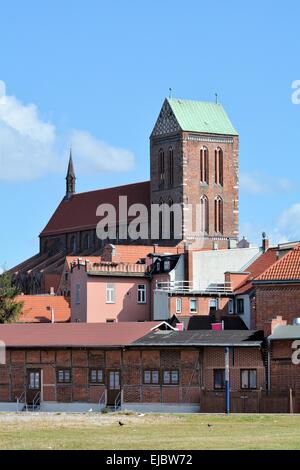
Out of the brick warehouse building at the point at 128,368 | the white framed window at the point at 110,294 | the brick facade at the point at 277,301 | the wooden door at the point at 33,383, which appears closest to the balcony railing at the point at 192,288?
the white framed window at the point at 110,294

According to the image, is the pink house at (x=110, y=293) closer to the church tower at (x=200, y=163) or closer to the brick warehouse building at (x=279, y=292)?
the brick warehouse building at (x=279, y=292)

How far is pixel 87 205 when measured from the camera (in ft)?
602

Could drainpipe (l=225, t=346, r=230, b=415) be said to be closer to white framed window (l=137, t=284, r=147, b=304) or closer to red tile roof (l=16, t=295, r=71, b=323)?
white framed window (l=137, t=284, r=147, b=304)

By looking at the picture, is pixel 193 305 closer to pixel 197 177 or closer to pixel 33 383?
pixel 33 383

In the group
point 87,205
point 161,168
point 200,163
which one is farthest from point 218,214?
point 87,205

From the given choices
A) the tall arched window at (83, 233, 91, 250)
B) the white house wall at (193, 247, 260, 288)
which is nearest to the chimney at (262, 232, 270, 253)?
the white house wall at (193, 247, 260, 288)

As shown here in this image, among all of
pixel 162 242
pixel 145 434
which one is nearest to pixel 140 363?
pixel 145 434

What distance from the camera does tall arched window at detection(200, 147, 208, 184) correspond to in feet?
537

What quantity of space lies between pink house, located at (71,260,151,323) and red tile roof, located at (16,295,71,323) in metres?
3.92

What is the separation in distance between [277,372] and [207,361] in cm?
373

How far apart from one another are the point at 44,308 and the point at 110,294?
28.8 ft

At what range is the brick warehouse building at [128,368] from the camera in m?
68.2

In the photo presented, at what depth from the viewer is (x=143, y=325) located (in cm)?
7456
